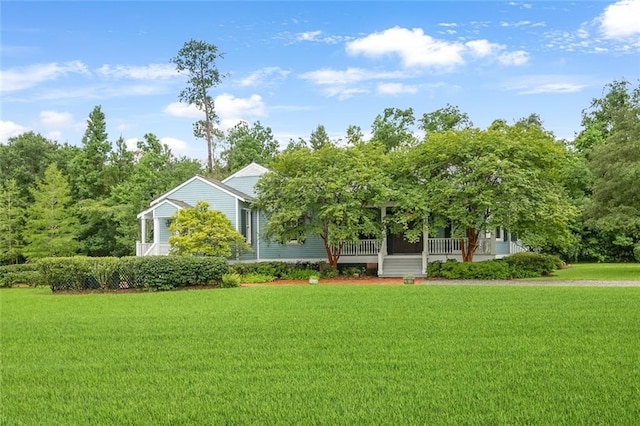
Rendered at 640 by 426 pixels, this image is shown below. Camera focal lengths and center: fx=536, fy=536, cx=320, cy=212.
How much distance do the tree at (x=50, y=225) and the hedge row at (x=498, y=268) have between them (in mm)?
17761

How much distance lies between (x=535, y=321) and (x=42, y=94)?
438 inches

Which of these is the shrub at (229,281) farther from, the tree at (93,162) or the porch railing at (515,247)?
the tree at (93,162)

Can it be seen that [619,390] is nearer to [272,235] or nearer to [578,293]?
[578,293]

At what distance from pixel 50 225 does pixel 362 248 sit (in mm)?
15522

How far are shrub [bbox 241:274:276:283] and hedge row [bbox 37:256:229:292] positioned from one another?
2.55 meters

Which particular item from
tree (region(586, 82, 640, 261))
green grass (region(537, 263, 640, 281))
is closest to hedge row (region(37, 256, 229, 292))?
green grass (region(537, 263, 640, 281))

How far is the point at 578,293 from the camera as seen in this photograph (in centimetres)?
1227

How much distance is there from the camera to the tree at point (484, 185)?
17.9 m

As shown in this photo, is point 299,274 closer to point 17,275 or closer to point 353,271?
point 353,271

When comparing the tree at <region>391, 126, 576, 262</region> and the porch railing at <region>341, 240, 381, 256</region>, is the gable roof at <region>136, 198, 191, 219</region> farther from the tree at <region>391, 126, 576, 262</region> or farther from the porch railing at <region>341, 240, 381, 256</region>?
the tree at <region>391, 126, 576, 262</region>

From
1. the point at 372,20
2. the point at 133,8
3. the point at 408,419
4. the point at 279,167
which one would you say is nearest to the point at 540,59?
the point at 372,20

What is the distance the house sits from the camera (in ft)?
69.6

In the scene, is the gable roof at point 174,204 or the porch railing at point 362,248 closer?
the porch railing at point 362,248

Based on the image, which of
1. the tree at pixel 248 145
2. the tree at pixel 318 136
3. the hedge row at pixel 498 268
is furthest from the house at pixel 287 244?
the tree at pixel 318 136
